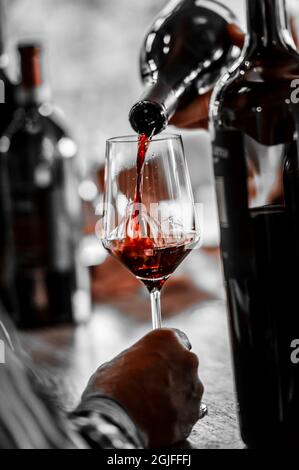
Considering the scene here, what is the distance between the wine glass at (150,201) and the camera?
0.76m

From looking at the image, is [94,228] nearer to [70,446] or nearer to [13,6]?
[70,446]

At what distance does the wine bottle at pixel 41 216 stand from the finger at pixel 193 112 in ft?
1.78

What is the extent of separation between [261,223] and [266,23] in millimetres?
160

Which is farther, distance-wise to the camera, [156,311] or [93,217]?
[93,217]

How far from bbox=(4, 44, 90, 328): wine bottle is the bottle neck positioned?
741 millimetres

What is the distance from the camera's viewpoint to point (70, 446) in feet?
1.88

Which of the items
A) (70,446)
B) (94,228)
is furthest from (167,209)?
(94,228)

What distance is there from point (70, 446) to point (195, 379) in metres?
0.15

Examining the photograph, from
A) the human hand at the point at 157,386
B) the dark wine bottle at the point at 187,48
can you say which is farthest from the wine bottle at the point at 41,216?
the human hand at the point at 157,386

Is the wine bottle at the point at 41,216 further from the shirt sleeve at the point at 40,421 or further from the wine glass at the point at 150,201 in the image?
the shirt sleeve at the point at 40,421

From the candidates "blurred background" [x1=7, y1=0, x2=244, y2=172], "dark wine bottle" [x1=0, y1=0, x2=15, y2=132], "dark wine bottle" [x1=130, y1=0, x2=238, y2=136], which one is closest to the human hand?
"dark wine bottle" [x1=130, y1=0, x2=238, y2=136]

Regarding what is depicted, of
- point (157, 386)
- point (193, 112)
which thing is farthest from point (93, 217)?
point (157, 386)

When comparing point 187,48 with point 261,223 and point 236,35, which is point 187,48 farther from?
point 261,223

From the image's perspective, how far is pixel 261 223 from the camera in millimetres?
635
